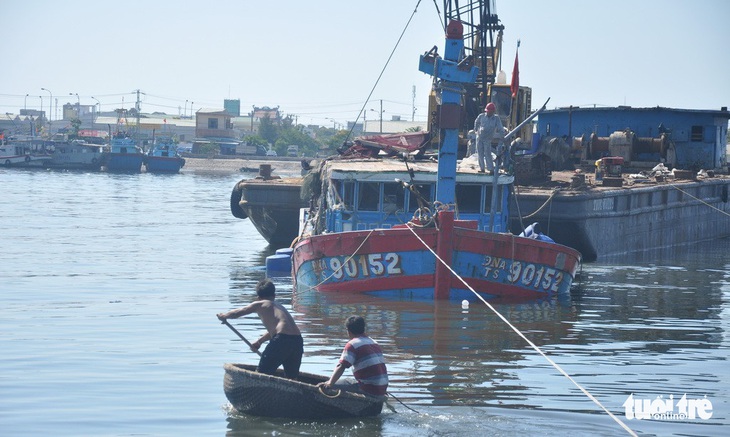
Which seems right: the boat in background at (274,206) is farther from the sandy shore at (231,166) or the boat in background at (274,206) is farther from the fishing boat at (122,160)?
the sandy shore at (231,166)

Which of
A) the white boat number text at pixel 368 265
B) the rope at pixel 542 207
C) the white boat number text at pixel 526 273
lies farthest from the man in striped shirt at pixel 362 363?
the rope at pixel 542 207

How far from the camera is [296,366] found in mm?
12164

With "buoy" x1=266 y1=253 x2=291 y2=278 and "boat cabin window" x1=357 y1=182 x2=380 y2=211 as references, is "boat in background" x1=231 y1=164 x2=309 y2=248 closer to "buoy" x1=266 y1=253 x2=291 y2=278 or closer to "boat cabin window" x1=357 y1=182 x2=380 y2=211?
"buoy" x1=266 y1=253 x2=291 y2=278

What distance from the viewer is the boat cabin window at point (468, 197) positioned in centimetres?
2120

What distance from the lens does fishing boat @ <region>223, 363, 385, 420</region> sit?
11.6 metres

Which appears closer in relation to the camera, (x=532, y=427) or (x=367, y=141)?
(x=532, y=427)

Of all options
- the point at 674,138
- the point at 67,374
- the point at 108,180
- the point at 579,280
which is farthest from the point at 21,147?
the point at 67,374

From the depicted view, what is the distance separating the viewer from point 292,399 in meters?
11.8

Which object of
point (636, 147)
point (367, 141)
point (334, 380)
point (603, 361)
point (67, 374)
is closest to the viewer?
point (334, 380)

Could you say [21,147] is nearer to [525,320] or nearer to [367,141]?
[367,141]

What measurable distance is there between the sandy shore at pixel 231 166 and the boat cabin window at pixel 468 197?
8371cm

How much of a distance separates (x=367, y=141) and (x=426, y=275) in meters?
8.48

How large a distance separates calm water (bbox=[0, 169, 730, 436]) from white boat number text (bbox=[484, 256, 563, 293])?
47cm

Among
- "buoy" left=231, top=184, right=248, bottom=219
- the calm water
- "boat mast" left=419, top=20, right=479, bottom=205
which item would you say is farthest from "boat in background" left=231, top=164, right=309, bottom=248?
"boat mast" left=419, top=20, right=479, bottom=205
